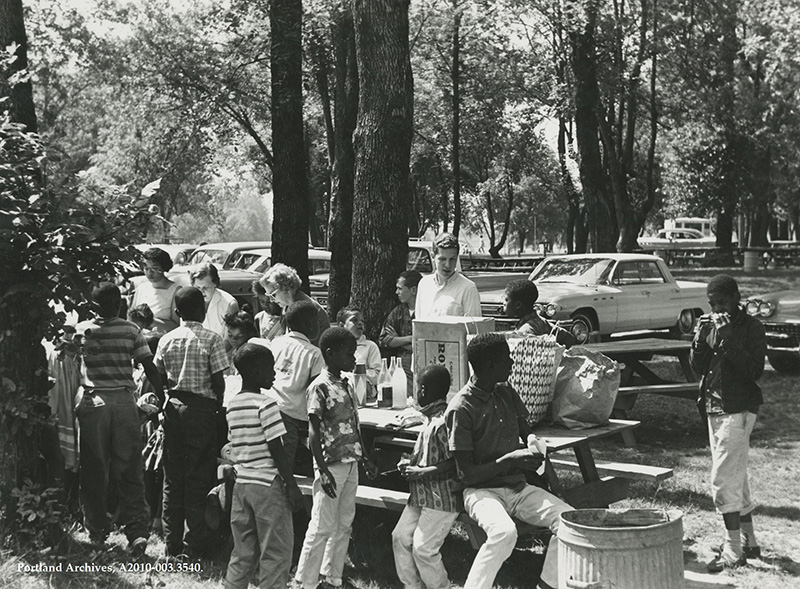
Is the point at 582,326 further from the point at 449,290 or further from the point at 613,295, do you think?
the point at 449,290

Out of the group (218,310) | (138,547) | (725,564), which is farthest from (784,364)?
(138,547)

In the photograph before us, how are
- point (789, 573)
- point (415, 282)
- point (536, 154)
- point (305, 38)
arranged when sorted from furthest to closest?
point (536, 154)
point (305, 38)
point (415, 282)
point (789, 573)

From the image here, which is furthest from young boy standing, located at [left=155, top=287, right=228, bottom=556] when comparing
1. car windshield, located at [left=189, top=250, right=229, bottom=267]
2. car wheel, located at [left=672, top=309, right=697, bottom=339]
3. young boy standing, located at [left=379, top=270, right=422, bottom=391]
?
car windshield, located at [left=189, top=250, right=229, bottom=267]

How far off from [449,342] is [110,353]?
2240 millimetres

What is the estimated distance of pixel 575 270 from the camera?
18.1 meters

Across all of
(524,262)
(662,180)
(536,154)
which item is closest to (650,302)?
(524,262)

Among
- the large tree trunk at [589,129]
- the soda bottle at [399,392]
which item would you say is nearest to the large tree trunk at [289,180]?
the soda bottle at [399,392]

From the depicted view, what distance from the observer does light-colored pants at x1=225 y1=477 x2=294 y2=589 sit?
5.46 meters

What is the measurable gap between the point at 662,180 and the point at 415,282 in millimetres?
49406

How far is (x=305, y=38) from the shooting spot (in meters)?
21.6

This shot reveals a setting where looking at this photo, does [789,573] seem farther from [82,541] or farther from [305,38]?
[305,38]

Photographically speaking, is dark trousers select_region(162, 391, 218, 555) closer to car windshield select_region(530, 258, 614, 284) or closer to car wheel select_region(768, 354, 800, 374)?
car wheel select_region(768, 354, 800, 374)

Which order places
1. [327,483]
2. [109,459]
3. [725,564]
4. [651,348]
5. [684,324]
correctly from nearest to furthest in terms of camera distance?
[327,483]
[725,564]
[109,459]
[651,348]
[684,324]

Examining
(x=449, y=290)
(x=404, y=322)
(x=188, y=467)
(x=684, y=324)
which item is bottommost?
(x=684, y=324)
